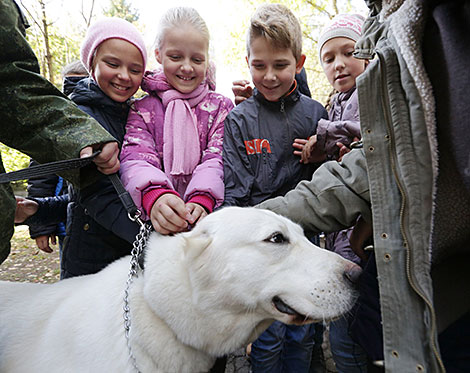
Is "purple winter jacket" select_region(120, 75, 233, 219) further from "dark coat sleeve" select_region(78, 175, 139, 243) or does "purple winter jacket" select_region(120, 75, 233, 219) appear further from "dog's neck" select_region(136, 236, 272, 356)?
"dog's neck" select_region(136, 236, 272, 356)

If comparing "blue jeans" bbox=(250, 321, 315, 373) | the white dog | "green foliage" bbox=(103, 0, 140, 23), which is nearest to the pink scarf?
the white dog

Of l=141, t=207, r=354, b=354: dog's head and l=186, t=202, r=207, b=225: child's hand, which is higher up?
l=186, t=202, r=207, b=225: child's hand

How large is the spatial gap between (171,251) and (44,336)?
2.60ft

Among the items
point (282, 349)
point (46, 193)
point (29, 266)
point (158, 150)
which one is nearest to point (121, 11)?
point (29, 266)

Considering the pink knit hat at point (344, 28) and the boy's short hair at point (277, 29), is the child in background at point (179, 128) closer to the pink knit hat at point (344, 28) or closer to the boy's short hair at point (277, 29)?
the boy's short hair at point (277, 29)

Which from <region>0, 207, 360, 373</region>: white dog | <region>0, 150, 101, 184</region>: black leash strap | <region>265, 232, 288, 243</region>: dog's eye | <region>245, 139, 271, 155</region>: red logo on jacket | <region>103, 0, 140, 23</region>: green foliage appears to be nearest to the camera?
<region>0, 150, 101, 184</region>: black leash strap

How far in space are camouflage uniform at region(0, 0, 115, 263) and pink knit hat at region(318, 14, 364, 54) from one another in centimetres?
217

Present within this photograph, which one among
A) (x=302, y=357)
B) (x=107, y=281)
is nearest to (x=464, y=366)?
(x=302, y=357)

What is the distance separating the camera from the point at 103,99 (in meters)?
2.08

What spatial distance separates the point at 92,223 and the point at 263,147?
1331 mm

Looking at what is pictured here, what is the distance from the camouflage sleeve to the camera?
4.33ft

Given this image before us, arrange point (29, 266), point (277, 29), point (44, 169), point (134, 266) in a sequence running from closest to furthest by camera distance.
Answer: point (44, 169) < point (134, 266) < point (277, 29) < point (29, 266)

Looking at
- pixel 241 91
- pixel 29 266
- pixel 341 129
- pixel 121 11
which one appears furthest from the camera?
pixel 121 11

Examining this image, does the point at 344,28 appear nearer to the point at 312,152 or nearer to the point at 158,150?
the point at 312,152
